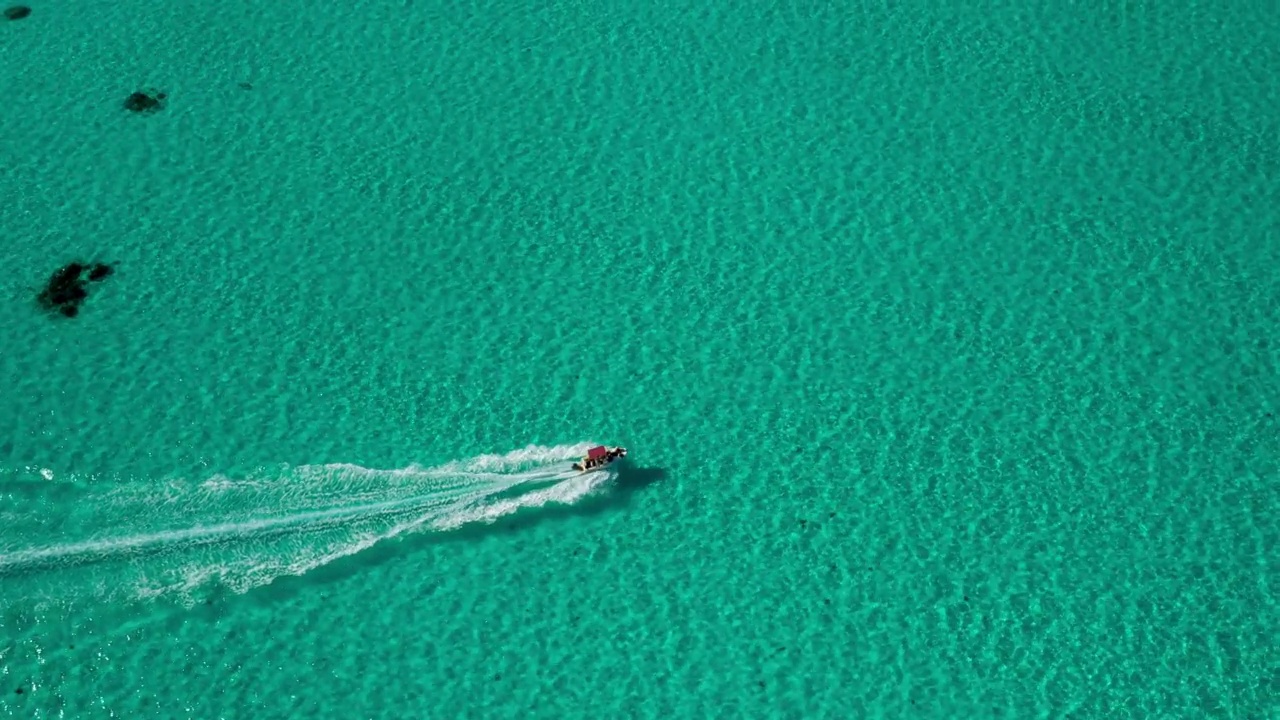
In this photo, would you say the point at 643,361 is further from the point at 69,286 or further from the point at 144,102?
the point at 144,102

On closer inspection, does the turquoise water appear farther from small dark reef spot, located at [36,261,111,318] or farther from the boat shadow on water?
small dark reef spot, located at [36,261,111,318]

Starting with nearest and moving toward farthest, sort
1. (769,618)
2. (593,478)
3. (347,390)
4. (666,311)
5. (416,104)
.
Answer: (769,618)
(593,478)
(347,390)
(666,311)
(416,104)

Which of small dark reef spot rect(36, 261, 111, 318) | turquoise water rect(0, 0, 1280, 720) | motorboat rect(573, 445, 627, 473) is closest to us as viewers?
turquoise water rect(0, 0, 1280, 720)

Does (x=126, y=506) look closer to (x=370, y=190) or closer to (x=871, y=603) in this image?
(x=370, y=190)

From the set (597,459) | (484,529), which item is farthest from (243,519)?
(597,459)

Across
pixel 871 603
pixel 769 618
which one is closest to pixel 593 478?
pixel 769 618

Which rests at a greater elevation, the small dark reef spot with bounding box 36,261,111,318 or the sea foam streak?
the small dark reef spot with bounding box 36,261,111,318

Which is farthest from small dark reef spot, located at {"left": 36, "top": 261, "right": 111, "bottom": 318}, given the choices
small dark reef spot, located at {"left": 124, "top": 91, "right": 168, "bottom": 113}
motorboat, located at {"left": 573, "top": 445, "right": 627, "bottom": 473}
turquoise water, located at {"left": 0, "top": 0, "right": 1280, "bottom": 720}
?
motorboat, located at {"left": 573, "top": 445, "right": 627, "bottom": 473}
